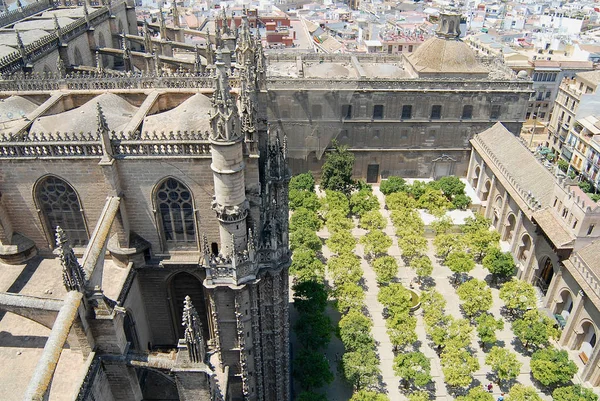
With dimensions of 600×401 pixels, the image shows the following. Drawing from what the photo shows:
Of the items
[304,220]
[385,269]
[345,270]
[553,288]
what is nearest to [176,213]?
[345,270]

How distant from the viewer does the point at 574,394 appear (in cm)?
3033

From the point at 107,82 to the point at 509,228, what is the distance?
4173 centimetres

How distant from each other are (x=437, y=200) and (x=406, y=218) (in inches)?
270

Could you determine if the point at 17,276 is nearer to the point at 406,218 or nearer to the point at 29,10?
the point at 406,218

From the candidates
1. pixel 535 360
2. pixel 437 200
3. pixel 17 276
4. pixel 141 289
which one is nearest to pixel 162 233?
pixel 141 289

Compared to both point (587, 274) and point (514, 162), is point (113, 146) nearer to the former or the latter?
point (587, 274)

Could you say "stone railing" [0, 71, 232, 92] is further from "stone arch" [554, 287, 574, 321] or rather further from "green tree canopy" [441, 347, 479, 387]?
"stone arch" [554, 287, 574, 321]

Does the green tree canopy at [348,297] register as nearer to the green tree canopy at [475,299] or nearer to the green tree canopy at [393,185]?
the green tree canopy at [475,299]

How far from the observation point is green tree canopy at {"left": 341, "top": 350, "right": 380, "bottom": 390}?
31334mm

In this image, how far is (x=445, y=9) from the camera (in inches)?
2351

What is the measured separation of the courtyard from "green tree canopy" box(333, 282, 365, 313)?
0.08m

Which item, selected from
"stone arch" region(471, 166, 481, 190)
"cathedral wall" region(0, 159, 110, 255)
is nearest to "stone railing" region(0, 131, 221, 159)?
"cathedral wall" region(0, 159, 110, 255)

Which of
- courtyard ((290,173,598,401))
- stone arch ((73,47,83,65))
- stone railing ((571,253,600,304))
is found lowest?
courtyard ((290,173,598,401))

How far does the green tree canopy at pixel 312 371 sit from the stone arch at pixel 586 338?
20.4 meters
